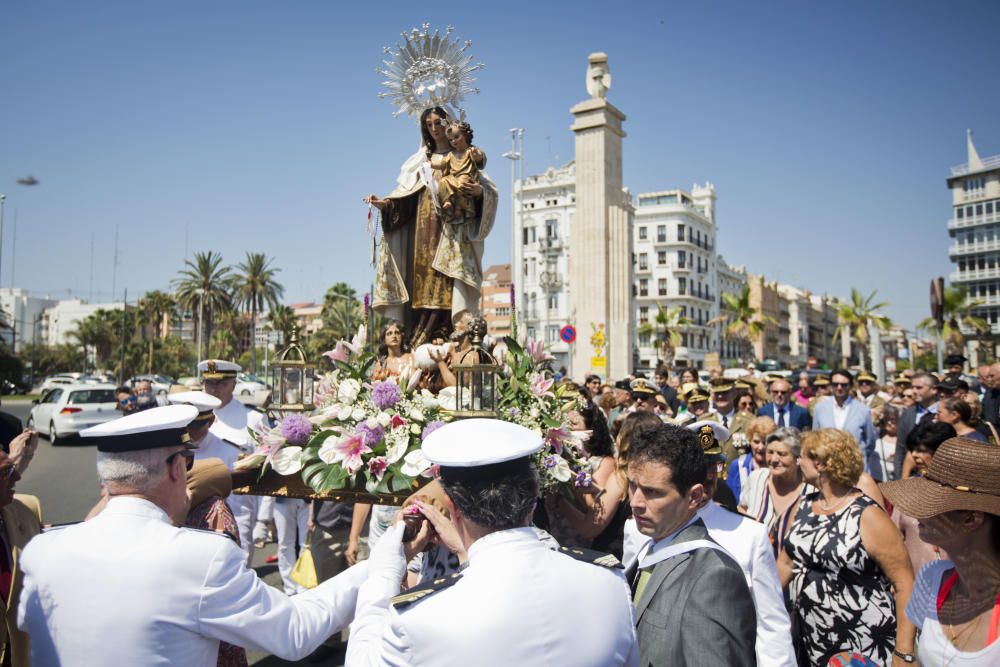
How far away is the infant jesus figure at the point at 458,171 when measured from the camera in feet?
19.9

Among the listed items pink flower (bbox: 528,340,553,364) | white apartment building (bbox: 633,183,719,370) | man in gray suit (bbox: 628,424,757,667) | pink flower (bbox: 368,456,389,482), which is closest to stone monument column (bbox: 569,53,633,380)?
pink flower (bbox: 528,340,553,364)

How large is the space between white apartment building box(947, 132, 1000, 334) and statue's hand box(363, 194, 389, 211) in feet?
262

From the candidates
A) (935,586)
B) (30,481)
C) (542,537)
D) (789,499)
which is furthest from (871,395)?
(30,481)

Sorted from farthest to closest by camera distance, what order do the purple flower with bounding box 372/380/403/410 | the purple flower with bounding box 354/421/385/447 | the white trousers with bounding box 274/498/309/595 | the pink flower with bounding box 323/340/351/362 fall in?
the white trousers with bounding box 274/498/309/595 → the pink flower with bounding box 323/340/351/362 → the purple flower with bounding box 372/380/403/410 → the purple flower with bounding box 354/421/385/447

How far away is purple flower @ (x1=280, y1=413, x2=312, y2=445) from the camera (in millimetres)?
4027

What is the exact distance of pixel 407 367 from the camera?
5449 millimetres

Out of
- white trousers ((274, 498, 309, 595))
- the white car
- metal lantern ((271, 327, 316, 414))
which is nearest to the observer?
metal lantern ((271, 327, 316, 414))

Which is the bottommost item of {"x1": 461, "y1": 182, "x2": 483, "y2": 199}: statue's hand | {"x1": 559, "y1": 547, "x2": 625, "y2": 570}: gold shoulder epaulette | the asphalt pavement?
the asphalt pavement

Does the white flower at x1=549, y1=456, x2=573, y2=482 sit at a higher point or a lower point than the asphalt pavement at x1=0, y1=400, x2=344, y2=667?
higher

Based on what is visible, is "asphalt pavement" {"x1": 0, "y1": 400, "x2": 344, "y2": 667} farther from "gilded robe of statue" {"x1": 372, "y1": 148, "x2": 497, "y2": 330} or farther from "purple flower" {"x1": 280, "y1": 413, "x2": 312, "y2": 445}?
"gilded robe of statue" {"x1": 372, "y1": 148, "x2": 497, "y2": 330}

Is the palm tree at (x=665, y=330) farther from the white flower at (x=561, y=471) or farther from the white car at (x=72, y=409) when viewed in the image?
the white flower at (x=561, y=471)

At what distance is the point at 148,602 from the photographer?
2.16m

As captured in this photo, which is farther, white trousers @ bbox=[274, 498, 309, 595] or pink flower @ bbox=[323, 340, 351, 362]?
white trousers @ bbox=[274, 498, 309, 595]

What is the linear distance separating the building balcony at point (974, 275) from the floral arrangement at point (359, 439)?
82.6 m
